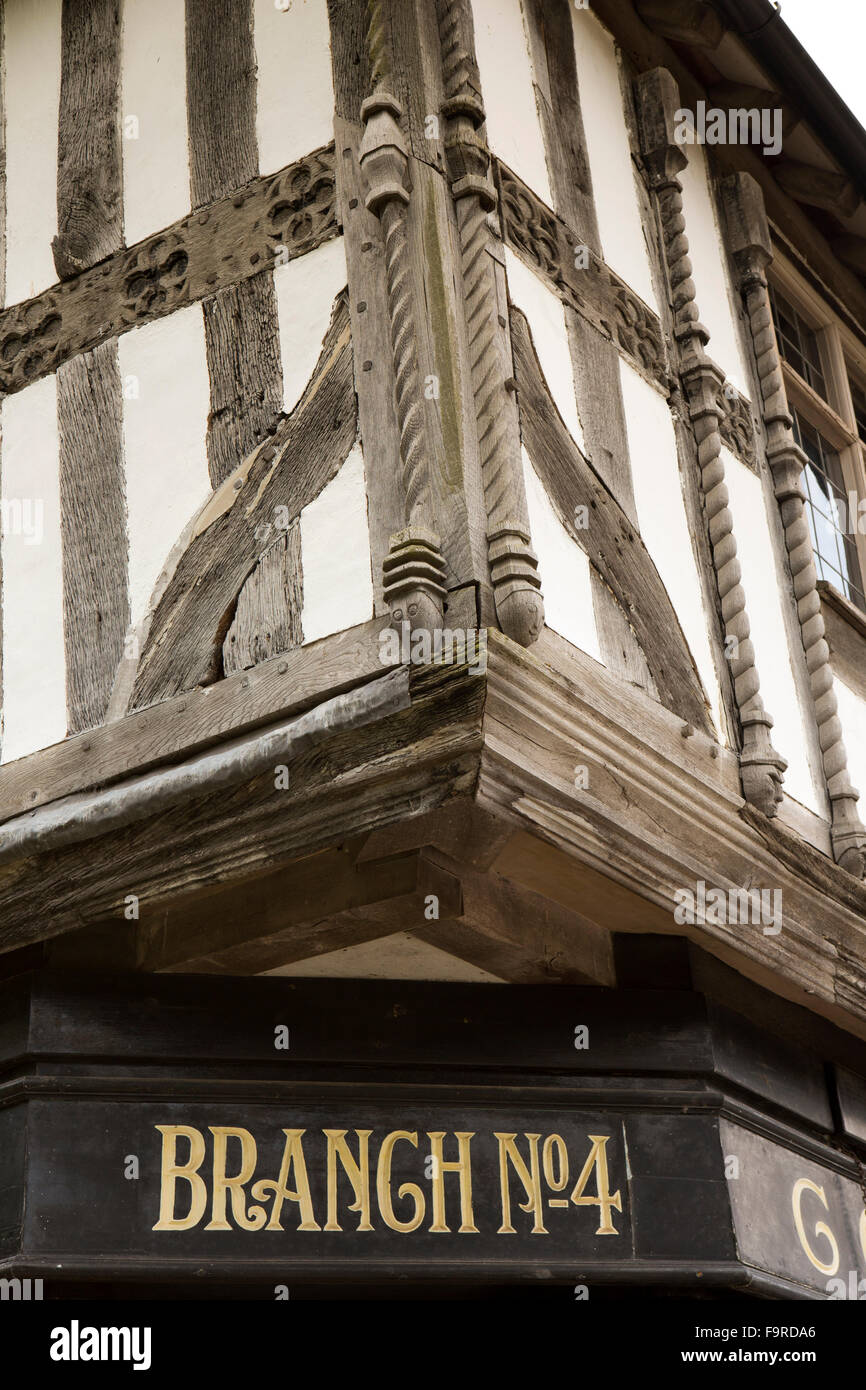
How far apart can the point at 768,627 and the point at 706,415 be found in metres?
0.67

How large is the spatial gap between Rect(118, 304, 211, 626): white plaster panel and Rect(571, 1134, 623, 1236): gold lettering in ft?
5.84

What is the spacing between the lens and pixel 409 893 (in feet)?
13.3

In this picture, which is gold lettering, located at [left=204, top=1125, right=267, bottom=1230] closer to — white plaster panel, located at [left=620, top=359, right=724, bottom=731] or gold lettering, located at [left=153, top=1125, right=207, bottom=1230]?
gold lettering, located at [left=153, top=1125, right=207, bottom=1230]

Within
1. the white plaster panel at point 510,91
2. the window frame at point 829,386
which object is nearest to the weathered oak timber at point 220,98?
the white plaster panel at point 510,91

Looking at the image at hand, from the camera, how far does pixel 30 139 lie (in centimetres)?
558

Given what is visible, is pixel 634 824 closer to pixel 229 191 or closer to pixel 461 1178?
pixel 461 1178

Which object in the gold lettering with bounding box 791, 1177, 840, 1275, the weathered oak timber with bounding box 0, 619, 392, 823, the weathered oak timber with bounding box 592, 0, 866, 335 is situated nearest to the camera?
the weathered oak timber with bounding box 0, 619, 392, 823

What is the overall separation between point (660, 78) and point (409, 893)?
3.16 meters

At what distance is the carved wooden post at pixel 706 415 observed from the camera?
4.76 m

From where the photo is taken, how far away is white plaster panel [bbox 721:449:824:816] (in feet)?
17.0

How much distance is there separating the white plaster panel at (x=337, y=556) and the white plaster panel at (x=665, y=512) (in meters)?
0.98

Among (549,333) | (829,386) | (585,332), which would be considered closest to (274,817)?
(549,333)

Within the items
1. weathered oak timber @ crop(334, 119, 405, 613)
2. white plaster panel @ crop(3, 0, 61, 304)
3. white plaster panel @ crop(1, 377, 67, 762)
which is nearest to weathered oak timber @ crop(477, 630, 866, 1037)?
weathered oak timber @ crop(334, 119, 405, 613)
